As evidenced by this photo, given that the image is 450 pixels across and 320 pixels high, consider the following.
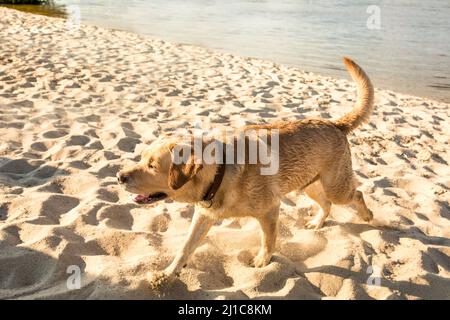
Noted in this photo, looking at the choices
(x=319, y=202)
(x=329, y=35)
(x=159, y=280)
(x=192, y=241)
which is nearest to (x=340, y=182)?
(x=319, y=202)

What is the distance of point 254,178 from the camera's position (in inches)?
125

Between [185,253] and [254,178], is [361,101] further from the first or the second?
[185,253]

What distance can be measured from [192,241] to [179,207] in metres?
1.09

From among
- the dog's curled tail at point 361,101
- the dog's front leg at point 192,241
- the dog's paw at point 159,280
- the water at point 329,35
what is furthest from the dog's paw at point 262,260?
the water at point 329,35

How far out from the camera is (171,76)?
9.91 meters

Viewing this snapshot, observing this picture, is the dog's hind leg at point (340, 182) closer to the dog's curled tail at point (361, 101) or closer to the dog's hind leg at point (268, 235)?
the dog's curled tail at point (361, 101)

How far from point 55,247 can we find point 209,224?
4.41 feet

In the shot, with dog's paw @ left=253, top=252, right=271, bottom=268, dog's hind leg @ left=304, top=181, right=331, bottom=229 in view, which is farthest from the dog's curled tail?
dog's paw @ left=253, top=252, right=271, bottom=268

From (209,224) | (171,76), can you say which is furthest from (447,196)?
(171,76)

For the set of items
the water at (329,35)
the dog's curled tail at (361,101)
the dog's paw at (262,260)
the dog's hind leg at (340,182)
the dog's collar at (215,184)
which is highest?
the water at (329,35)

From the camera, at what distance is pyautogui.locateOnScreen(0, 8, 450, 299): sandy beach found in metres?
3.14

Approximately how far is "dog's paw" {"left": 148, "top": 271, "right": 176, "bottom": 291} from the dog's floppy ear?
2.41 feet

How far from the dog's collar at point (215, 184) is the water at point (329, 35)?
973cm

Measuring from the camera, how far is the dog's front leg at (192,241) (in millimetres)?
3166
